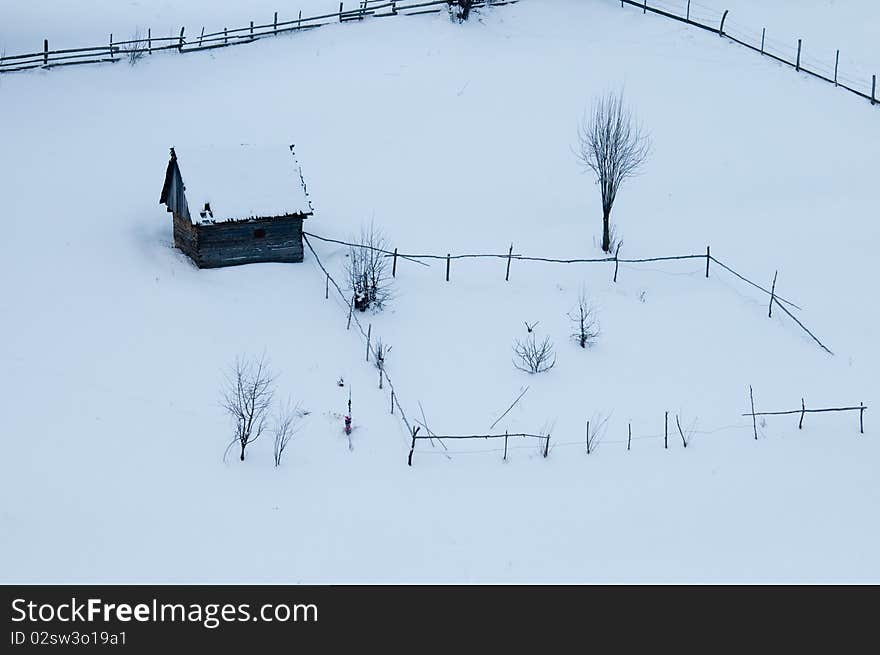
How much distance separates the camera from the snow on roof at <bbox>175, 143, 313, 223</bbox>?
30.3 meters

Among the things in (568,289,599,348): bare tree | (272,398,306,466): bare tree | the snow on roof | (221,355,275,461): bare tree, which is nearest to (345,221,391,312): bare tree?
the snow on roof

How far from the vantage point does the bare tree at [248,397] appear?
25156 millimetres

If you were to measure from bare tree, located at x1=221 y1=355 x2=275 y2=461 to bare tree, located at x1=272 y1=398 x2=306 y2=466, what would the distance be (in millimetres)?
282

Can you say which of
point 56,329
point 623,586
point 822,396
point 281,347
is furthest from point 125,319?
point 822,396

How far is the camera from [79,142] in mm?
36000

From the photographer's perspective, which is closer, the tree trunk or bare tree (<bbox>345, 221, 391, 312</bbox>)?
Answer: bare tree (<bbox>345, 221, 391, 312</bbox>)

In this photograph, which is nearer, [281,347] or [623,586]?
[623,586]

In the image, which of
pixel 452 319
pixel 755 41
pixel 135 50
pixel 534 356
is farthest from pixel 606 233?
pixel 135 50

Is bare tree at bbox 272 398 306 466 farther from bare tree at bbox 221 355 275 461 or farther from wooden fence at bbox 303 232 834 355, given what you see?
wooden fence at bbox 303 232 834 355

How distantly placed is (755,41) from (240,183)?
24543 millimetres

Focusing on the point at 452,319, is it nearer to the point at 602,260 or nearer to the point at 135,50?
the point at 602,260
